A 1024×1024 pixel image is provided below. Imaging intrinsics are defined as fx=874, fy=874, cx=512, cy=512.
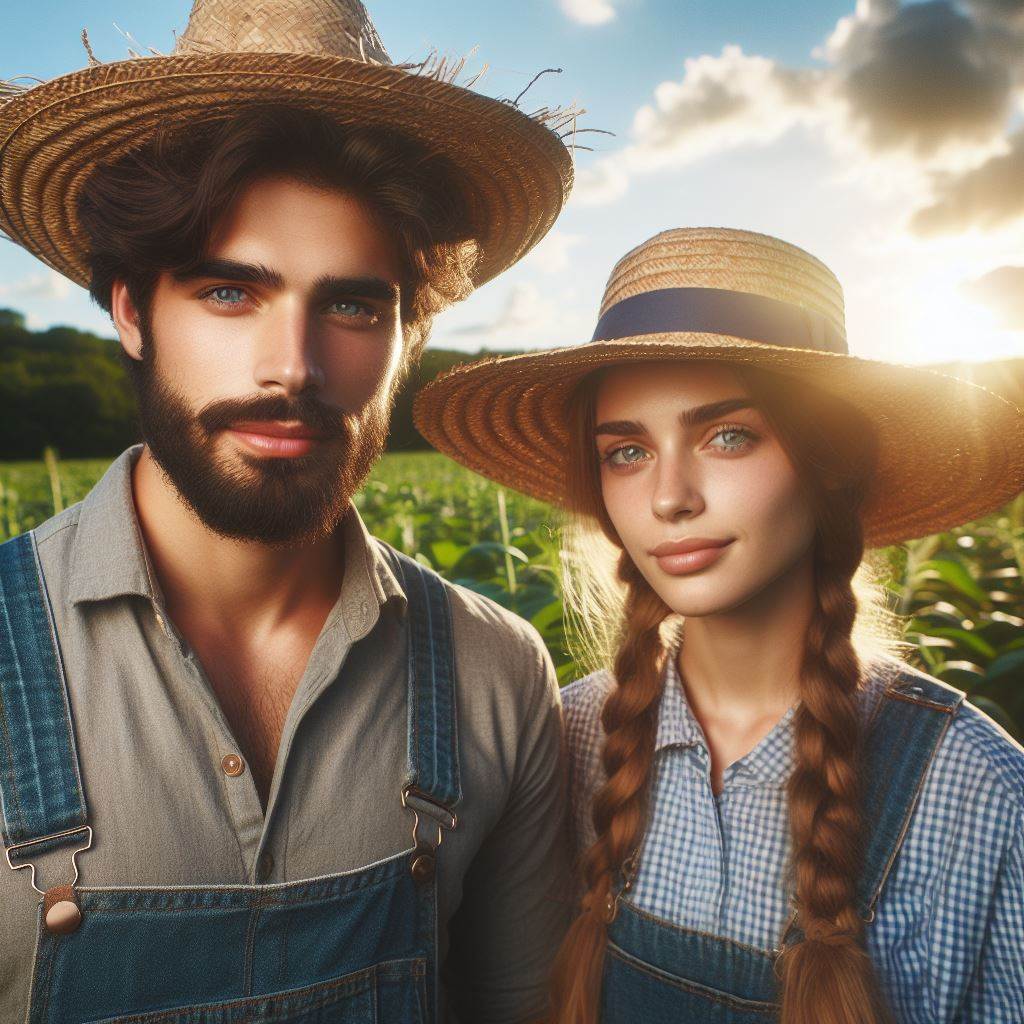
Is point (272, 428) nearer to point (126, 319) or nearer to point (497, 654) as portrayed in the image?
point (126, 319)

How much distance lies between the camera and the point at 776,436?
5.31 ft

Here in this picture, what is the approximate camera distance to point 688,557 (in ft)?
5.21

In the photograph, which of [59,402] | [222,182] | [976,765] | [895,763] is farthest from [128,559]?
[59,402]

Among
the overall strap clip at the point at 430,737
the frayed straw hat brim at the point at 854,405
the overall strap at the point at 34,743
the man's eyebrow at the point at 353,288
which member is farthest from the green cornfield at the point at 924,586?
the overall strap at the point at 34,743

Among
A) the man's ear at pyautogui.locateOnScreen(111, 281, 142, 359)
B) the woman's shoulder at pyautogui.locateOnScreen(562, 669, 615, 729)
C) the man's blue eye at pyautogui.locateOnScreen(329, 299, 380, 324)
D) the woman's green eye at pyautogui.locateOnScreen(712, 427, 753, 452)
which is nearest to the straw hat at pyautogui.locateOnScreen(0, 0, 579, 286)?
the man's ear at pyautogui.locateOnScreen(111, 281, 142, 359)

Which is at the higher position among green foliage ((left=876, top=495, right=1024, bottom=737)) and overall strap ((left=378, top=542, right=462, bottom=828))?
overall strap ((left=378, top=542, right=462, bottom=828))

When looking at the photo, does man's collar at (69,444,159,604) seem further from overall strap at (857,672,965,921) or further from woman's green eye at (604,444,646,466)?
overall strap at (857,672,965,921)

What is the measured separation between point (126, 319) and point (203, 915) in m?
1.23

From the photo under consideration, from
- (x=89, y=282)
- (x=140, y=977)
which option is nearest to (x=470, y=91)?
(x=89, y=282)

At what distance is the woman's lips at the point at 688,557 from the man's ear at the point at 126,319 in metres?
1.19

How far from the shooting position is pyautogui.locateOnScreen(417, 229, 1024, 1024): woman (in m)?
1.52

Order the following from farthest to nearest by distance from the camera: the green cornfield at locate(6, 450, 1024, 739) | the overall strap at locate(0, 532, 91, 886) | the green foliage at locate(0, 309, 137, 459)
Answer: the green foliage at locate(0, 309, 137, 459) < the green cornfield at locate(6, 450, 1024, 739) < the overall strap at locate(0, 532, 91, 886)

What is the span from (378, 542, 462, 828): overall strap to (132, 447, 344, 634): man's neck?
0.25 metres

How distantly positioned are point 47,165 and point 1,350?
5545 cm
